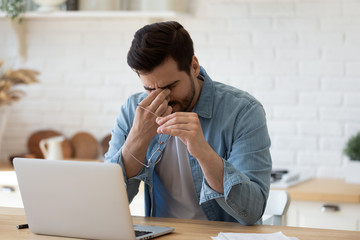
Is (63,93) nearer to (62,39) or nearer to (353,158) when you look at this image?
(62,39)

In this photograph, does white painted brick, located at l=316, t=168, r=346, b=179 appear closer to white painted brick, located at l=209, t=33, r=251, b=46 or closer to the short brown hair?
white painted brick, located at l=209, t=33, r=251, b=46

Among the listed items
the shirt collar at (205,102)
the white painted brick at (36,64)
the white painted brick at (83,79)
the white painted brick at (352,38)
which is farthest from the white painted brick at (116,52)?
the shirt collar at (205,102)

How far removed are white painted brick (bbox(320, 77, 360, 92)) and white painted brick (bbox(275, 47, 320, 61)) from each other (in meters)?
0.14

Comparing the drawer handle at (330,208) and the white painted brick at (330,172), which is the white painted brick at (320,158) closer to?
the white painted brick at (330,172)

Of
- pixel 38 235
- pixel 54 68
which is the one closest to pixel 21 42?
pixel 54 68

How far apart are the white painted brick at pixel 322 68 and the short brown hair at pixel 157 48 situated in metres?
1.39

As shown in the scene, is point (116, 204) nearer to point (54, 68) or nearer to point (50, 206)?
point (50, 206)

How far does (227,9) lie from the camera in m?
3.32

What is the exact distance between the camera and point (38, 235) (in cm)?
174

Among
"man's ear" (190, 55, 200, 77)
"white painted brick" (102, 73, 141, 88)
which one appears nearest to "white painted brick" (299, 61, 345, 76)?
"white painted brick" (102, 73, 141, 88)

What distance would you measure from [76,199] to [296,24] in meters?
1.98

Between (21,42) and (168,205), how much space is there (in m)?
1.95

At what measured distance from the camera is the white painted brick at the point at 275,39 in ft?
10.6

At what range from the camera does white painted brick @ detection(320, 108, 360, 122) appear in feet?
10.4
